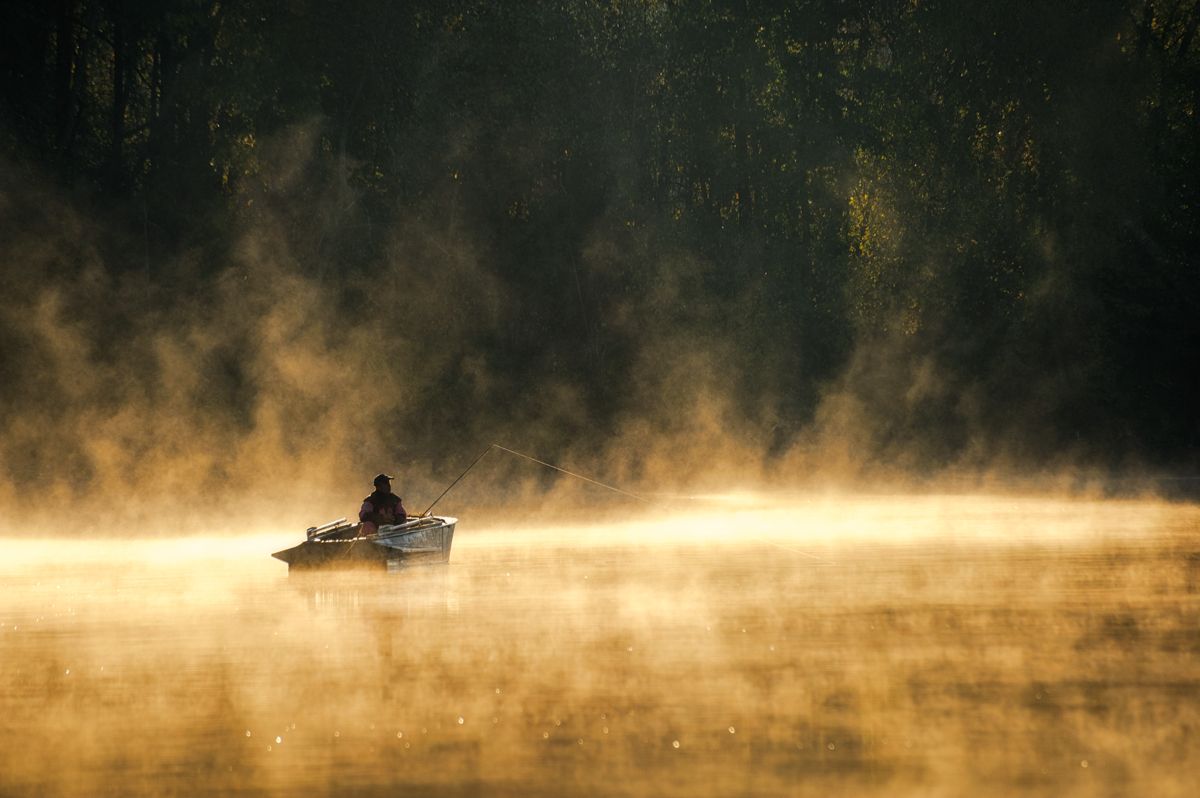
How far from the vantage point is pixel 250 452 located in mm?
51875

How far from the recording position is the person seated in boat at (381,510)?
29156mm

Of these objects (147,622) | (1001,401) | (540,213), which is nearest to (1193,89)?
(1001,401)

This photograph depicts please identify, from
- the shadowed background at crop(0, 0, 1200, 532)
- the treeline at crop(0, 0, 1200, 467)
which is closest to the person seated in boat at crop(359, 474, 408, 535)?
the shadowed background at crop(0, 0, 1200, 532)

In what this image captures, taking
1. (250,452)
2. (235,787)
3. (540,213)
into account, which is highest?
(540,213)

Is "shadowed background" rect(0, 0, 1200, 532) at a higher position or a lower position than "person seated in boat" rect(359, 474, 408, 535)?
higher

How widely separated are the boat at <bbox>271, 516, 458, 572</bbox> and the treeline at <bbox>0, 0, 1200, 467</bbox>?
78.3 ft

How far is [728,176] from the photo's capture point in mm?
70812

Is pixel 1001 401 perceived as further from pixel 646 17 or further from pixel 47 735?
pixel 47 735

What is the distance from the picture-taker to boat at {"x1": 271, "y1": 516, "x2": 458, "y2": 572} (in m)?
28.3

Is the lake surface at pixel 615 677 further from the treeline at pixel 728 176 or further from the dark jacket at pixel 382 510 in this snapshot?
the treeline at pixel 728 176

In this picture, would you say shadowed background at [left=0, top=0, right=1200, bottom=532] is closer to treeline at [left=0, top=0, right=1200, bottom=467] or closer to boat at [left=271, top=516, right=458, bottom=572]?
treeline at [left=0, top=0, right=1200, bottom=467]

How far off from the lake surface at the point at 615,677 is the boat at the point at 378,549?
0.32 m

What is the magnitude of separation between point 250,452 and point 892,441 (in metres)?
24.4

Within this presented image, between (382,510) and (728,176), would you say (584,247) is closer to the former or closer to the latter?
(728,176)
